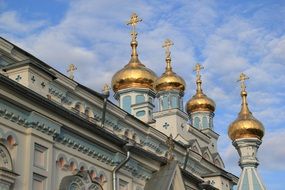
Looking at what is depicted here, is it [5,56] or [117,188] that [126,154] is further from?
[5,56]

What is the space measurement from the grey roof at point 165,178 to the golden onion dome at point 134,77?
1226 cm

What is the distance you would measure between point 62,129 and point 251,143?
2388cm

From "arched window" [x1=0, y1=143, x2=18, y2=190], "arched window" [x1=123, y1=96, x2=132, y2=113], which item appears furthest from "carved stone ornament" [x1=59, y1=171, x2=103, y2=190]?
"arched window" [x1=123, y1=96, x2=132, y2=113]

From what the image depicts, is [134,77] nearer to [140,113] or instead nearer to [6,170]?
[140,113]

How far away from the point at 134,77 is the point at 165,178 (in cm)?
1313

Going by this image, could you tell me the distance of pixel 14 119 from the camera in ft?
43.9

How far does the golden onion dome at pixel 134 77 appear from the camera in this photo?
97.8 feet

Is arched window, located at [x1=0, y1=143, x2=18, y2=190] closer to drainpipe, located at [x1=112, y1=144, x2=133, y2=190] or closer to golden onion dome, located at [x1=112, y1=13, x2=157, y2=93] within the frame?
drainpipe, located at [x1=112, y1=144, x2=133, y2=190]

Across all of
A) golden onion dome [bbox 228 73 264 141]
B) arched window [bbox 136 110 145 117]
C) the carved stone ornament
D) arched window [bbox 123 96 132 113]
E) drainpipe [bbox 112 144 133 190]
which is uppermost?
golden onion dome [bbox 228 73 264 141]

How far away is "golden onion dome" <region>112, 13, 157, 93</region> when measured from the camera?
29812 millimetres

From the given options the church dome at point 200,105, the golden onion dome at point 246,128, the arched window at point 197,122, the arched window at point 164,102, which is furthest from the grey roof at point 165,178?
the golden onion dome at point 246,128

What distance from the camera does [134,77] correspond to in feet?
97.8

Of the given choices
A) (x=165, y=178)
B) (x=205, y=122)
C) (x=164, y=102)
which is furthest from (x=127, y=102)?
(x=165, y=178)

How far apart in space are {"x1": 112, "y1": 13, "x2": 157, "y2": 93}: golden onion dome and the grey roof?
12.3 m
